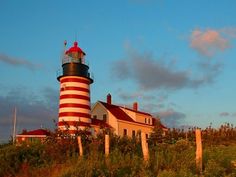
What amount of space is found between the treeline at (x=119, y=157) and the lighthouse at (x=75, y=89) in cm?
1296

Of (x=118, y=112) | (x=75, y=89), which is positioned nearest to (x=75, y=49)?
(x=75, y=89)

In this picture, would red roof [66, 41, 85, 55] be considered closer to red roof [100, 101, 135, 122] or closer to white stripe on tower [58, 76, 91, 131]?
white stripe on tower [58, 76, 91, 131]

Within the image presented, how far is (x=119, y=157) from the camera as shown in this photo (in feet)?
49.4

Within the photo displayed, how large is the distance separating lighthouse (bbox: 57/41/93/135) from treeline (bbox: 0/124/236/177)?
12964mm

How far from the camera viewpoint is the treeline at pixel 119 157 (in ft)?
40.8

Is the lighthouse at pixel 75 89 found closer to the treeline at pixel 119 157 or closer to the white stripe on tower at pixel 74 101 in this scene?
the white stripe on tower at pixel 74 101

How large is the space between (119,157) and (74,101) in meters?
22.2

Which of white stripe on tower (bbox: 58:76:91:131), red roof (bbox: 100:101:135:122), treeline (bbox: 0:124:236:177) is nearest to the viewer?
treeline (bbox: 0:124:236:177)

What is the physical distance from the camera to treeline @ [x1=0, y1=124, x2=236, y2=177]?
40.8ft

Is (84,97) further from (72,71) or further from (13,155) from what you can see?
(13,155)

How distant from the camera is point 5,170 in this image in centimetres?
1750

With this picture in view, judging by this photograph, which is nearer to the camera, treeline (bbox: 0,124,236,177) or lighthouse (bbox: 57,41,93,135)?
treeline (bbox: 0,124,236,177)

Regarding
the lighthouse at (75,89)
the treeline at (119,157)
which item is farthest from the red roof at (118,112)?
the treeline at (119,157)

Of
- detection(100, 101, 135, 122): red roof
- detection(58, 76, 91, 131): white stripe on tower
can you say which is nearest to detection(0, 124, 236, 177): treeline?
detection(58, 76, 91, 131): white stripe on tower
